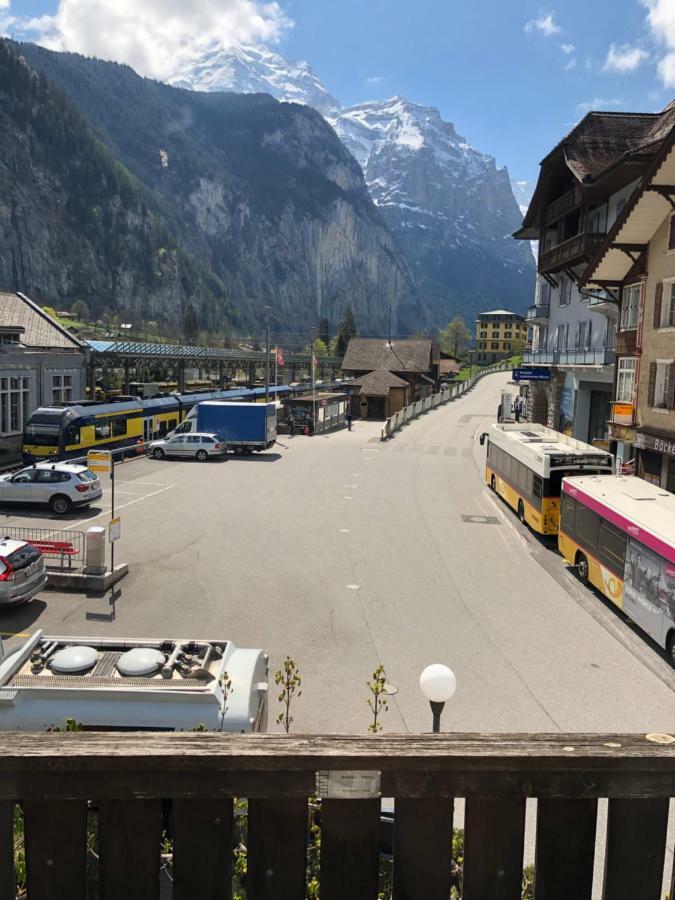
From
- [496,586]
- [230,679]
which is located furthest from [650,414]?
[230,679]


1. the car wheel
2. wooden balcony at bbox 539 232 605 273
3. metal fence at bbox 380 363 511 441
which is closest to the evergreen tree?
metal fence at bbox 380 363 511 441

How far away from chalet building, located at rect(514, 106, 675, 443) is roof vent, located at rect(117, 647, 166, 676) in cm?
2564

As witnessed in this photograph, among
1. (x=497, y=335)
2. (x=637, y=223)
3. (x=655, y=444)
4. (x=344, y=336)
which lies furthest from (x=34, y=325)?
(x=497, y=335)

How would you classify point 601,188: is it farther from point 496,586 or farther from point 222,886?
point 222,886

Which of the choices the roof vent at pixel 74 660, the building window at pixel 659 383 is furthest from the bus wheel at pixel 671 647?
the building window at pixel 659 383

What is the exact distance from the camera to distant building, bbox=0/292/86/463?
3859 centimetres

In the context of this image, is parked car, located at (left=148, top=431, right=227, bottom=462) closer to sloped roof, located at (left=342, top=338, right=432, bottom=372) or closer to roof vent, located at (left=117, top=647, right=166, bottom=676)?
roof vent, located at (left=117, top=647, right=166, bottom=676)

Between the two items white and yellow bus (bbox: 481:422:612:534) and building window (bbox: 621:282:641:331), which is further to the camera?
building window (bbox: 621:282:641:331)

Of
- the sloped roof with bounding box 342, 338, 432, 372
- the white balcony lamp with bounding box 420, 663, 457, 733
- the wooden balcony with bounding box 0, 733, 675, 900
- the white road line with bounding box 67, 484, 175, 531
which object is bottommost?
the white road line with bounding box 67, 484, 175, 531

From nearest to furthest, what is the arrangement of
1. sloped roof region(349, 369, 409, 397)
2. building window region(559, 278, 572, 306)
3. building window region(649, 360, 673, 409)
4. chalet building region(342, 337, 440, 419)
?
building window region(649, 360, 673, 409) < building window region(559, 278, 572, 306) < sloped roof region(349, 369, 409, 397) < chalet building region(342, 337, 440, 419)

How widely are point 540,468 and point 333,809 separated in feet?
68.3

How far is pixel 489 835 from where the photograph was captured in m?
2.39

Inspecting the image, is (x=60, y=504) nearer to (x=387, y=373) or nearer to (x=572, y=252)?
(x=572, y=252)

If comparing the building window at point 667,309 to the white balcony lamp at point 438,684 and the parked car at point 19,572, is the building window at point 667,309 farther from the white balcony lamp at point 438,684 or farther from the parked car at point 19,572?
the parked car at point 19,572
